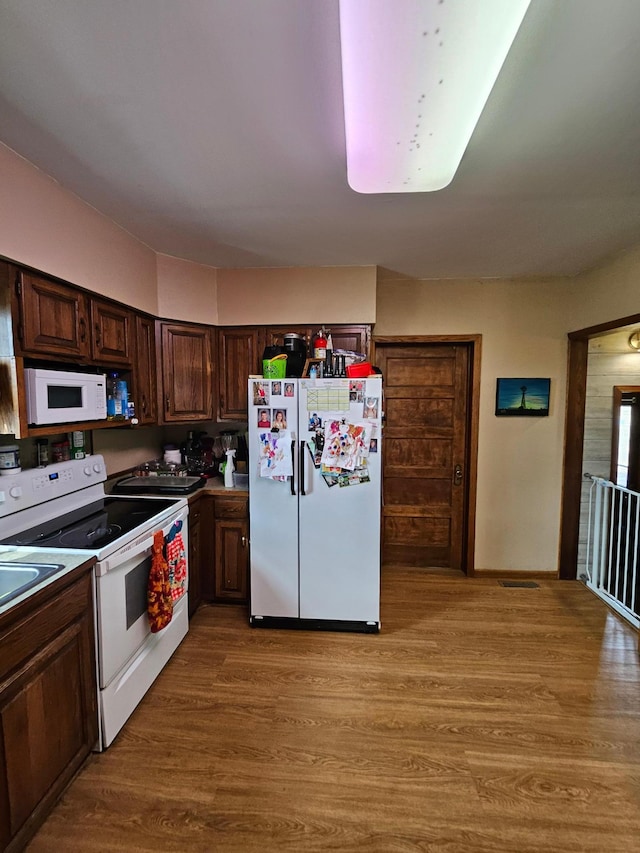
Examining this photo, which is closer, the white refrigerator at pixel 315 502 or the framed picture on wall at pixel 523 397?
the white refrigerator at pixel 315 502

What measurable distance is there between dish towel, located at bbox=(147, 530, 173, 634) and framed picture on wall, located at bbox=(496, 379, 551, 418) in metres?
2.80

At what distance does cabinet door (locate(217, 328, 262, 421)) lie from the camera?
2.94 meters

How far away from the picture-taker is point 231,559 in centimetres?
271

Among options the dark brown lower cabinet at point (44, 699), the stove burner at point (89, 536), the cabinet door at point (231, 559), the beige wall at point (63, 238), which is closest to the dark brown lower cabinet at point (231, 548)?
the cabinet door at point (231, 559)

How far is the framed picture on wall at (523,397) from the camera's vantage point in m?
3.16

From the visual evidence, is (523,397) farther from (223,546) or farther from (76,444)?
(76,444)

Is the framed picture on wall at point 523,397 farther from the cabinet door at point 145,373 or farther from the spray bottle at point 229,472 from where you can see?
the cabinet door at point 145,373

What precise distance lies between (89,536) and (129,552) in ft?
0.67

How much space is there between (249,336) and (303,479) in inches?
49.5

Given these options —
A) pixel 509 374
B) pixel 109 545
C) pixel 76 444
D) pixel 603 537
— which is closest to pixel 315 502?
pixel 109 545

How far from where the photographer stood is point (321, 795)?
148cm

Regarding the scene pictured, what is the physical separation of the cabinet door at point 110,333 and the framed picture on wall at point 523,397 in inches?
113

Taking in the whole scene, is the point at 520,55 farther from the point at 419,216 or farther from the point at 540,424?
the point at 540,424

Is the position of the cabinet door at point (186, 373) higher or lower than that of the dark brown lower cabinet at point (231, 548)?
higher
